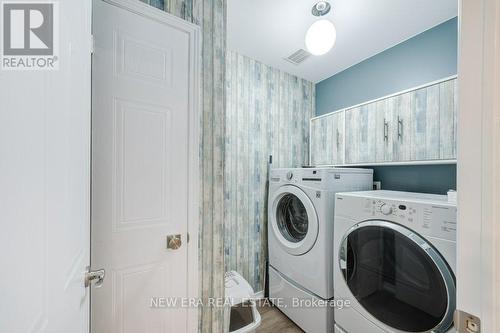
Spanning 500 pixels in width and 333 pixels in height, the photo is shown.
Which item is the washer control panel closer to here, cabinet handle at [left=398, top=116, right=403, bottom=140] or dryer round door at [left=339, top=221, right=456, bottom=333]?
dryer round door at [left=339, top=221, right=456, bottom=333]

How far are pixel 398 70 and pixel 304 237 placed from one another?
1.63 meters

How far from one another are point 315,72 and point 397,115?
1086 millimetres

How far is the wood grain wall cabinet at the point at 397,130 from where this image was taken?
1.37m

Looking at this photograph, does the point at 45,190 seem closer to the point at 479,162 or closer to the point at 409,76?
the point at 479,162

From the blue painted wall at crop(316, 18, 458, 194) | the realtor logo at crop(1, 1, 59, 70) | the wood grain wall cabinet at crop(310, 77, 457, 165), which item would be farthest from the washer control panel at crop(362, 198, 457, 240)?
the realtor logo at crop(1, 1, 59, 70)

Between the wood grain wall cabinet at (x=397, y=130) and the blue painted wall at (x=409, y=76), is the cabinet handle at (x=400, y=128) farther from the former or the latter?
the blue painted wall at (x=409, y=76)

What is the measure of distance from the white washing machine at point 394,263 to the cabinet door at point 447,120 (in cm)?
30

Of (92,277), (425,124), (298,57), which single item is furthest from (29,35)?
(298,57)

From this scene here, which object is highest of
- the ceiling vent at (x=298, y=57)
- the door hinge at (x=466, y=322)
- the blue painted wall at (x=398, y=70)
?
the ceiling vent at (x=298, y=57)

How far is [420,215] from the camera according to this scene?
1076 mm

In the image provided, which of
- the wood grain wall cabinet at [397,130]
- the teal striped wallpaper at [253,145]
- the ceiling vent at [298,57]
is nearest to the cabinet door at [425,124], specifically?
the wood grain wall cabinet at [397,130]

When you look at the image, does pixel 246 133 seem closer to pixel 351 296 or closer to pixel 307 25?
pixel 307 25

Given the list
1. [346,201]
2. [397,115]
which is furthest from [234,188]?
[397,115]

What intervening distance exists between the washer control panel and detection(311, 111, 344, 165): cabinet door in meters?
0.87
